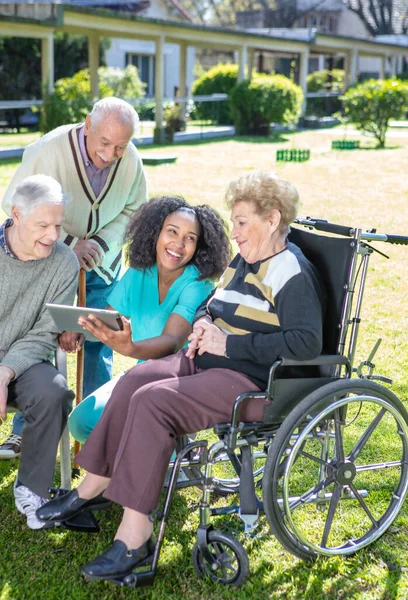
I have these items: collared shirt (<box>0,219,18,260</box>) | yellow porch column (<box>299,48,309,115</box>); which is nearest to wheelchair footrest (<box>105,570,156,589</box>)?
collared shirt (<box>0,219,18,260</box>)

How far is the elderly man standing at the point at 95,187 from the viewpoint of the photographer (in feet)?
11.8

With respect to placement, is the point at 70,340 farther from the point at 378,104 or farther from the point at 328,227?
the point at 378,104

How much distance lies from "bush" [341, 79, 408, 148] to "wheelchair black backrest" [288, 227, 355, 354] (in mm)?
17830

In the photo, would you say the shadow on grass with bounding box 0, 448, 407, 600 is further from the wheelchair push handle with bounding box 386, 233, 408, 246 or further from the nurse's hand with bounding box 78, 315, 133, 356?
the wheelchair push handle with bounding box 386, 233, 408, 246

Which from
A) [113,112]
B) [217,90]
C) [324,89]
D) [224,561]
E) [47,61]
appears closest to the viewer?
[224,561]

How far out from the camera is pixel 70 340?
3365 mm

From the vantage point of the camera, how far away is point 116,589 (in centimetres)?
282

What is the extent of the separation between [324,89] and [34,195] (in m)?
31.0

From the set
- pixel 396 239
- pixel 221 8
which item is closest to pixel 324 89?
pixel 396 239

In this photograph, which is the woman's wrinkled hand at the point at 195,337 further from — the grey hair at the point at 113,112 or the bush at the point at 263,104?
the bush at the point at 263,104

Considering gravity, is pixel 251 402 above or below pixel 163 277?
below

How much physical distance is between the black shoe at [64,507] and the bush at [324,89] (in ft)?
88.7

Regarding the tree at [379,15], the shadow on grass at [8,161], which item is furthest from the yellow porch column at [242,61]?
the tree at [379,15]

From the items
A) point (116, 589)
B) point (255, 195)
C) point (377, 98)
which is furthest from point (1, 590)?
A: point (377, 98)
